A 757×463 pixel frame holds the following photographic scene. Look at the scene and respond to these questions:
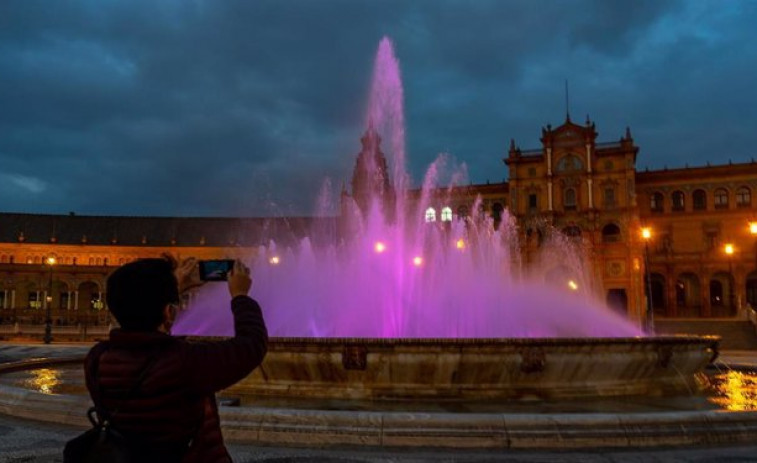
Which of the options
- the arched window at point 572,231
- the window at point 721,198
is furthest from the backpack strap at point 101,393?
the window at point 721,198

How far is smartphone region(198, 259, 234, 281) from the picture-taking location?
2.83m

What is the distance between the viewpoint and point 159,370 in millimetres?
2373

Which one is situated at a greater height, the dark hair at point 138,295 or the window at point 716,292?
the window at point 716,292

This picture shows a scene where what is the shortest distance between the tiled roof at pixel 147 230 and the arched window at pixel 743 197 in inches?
1968

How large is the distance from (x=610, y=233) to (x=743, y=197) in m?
12.6

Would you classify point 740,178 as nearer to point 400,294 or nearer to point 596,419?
point 400,294

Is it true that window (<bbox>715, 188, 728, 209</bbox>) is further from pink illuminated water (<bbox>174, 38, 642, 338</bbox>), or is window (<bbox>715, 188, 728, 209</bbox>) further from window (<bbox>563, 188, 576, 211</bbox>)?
pink illuminated water (<bbox>174, 38, 642, 338</bbox>)

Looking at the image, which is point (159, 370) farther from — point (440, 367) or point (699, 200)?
point (699, 200)

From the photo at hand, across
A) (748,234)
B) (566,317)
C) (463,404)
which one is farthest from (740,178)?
(463,404)

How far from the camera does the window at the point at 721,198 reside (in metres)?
61.2

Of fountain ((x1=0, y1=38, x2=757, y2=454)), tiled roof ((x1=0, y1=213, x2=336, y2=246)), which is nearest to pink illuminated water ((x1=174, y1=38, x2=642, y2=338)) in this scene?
fountain ((x1=0, y1=38, x2=757, y2=454))

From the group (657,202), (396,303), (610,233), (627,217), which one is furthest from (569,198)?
(396,303)

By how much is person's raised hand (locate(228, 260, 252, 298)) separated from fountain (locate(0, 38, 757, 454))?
4.82 metres

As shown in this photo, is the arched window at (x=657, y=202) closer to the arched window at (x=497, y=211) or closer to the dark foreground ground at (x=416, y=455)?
the arched window at (x=497, y=211)
